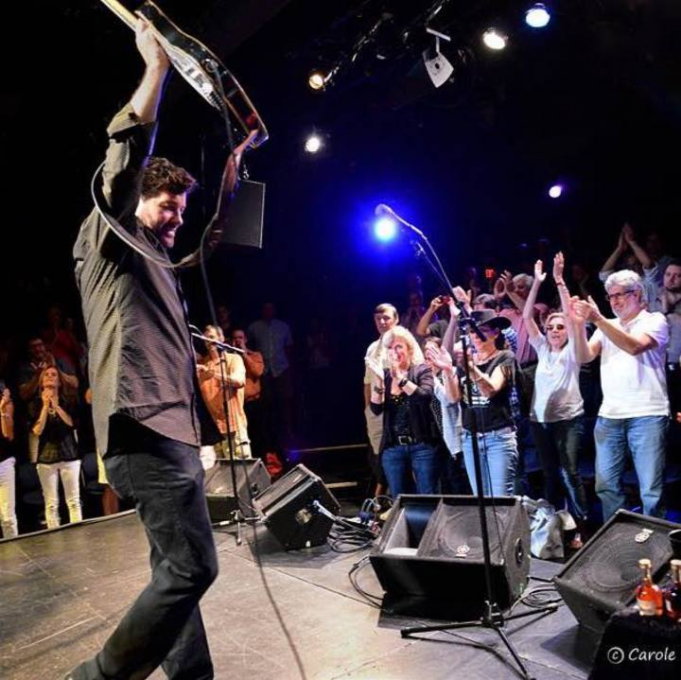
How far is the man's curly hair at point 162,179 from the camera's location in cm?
224

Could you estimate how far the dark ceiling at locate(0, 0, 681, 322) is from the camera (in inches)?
259

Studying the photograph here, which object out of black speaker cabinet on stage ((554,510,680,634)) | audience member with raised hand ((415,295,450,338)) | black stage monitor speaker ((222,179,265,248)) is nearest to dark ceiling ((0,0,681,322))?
audience member with raised hand ((415,295,450,338))

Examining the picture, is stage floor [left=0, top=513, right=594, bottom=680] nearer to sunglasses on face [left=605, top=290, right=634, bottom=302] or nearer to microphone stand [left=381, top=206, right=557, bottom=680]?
microphone stand [left=381, top=206, right=557, bottom=680]

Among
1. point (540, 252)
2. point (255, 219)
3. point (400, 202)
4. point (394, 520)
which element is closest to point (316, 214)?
point (400, 202)

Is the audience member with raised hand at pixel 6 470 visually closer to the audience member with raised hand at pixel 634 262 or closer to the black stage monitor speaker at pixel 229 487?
the black stage monitor speaker at pixel 229 487

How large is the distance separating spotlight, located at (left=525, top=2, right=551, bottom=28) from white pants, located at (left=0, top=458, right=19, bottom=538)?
254 inches

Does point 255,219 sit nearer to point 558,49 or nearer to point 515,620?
point 515,620

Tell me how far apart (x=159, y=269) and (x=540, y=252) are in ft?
→ 21.5

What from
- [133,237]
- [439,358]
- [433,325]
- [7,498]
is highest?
[133,237]

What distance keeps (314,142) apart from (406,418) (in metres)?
5.61

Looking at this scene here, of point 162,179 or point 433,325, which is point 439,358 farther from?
point 162,179

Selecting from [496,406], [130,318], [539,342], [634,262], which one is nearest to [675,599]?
→ [130,318]

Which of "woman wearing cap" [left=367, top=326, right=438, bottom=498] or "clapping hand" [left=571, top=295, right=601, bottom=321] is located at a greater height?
"clapping hand" [left=571, top=295, right=601, bottom=321]

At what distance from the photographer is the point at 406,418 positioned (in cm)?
492
